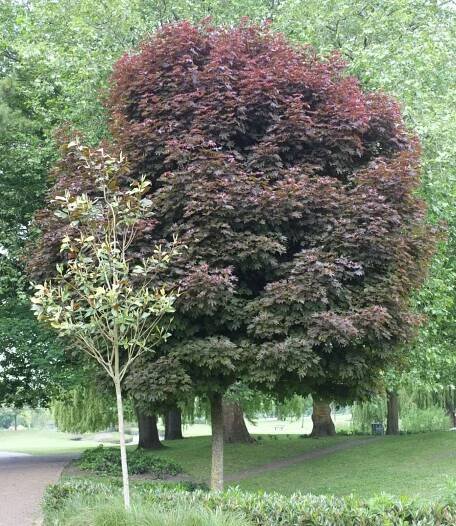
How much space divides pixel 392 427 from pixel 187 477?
13.1 meters

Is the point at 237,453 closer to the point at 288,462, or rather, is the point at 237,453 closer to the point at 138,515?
the point at 288,462

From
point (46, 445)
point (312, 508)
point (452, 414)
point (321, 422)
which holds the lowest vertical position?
point (46, 445)

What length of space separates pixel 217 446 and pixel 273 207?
→ 359 centimetres

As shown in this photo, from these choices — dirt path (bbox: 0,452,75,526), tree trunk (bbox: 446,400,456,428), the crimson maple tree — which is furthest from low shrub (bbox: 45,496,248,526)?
tree trunk (bbox: 446,400,456,428)

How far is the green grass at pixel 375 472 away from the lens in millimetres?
11051

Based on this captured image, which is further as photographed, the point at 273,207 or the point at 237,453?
the point at 237,453

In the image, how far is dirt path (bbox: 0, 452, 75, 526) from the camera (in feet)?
28.6

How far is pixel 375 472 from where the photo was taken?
13.1 meters

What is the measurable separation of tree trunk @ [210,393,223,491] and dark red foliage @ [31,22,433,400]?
919 mm

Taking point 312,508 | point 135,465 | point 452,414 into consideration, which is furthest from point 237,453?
point 452,414

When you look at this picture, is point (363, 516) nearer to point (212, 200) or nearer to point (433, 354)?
point (212, 200)

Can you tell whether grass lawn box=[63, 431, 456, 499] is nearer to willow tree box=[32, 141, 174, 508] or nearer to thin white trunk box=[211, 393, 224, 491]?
thin white trunk box=[211, 393, 224, 491]

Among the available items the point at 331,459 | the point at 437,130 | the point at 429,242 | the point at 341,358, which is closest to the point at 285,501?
the point at 341,358

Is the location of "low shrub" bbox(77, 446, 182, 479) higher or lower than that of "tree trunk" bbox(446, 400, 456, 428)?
higher
